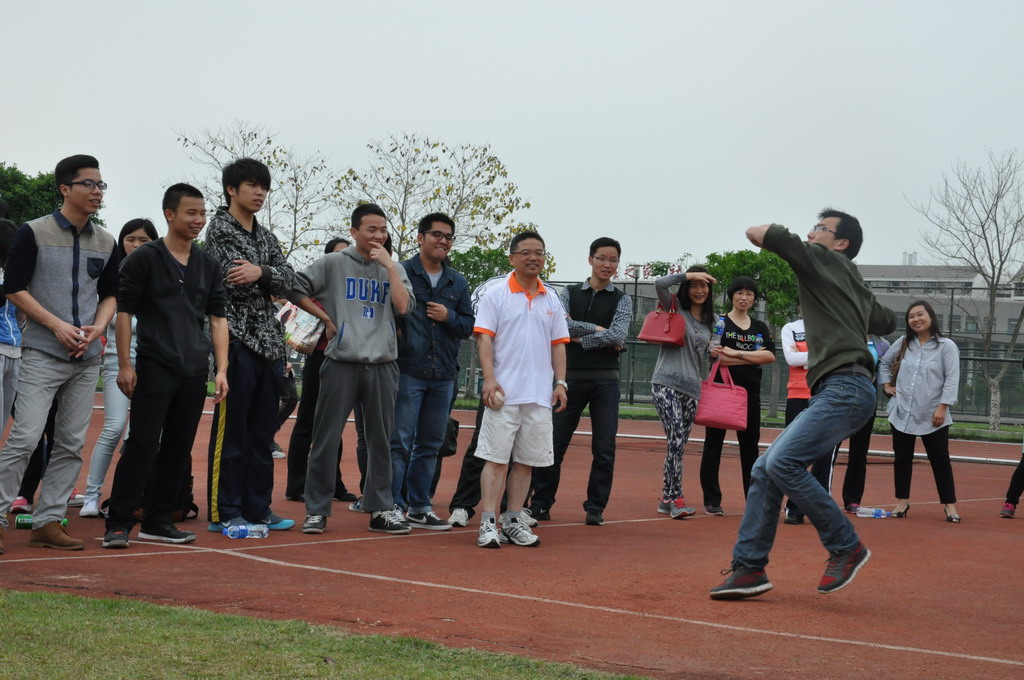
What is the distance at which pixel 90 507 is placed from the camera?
27.5ft

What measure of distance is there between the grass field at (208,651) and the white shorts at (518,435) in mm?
3019

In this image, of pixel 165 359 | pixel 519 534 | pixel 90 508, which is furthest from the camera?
pixel 90 508

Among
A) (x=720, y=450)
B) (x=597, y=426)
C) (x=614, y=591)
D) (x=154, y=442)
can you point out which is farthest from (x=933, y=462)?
(x=154, y=442)

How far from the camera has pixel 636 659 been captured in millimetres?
4582

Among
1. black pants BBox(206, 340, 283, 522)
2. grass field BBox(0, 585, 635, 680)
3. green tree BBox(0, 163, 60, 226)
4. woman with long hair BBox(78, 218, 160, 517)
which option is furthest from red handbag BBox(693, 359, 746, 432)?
green tree BBox(0, 163, 60, 226)

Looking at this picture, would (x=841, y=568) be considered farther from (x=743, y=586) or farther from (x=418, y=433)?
(x=418, y=433)

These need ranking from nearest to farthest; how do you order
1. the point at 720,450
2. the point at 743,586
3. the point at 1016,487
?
the point at 743,586
the point at 720,450
the point at 1016,487

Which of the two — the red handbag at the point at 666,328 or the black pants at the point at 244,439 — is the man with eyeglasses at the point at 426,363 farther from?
the red handbag at the point at 666,328

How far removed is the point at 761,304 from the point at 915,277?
248ft

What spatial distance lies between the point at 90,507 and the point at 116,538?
176 cm

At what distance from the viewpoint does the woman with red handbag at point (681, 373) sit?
9.74 m

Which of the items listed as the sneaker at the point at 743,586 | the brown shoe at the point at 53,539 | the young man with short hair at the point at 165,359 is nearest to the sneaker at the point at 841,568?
the sneaker at the point at 743,586

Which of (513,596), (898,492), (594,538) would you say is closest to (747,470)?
(898,492)

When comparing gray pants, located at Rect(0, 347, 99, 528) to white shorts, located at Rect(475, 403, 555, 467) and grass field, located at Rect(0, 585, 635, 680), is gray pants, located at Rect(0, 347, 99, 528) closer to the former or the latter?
grass field, located at Rect(0, 585, 635, 680)
